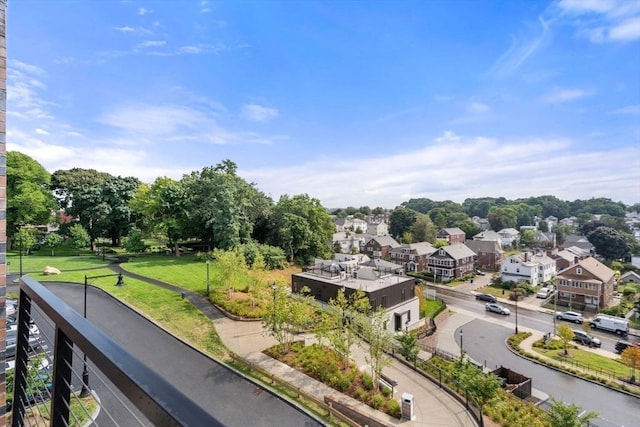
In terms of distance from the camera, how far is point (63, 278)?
2064 centimetres

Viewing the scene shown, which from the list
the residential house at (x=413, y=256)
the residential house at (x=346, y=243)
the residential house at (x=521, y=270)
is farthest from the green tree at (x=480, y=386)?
the residential house at (x=346, y=243)

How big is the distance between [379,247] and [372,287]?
30.6 m

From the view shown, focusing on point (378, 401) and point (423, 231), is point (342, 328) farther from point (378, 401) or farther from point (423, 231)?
point (423, 231)

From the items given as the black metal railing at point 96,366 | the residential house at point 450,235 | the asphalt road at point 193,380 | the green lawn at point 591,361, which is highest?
the black metal railing at point 96,366

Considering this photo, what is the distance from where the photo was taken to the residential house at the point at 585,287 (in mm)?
30703

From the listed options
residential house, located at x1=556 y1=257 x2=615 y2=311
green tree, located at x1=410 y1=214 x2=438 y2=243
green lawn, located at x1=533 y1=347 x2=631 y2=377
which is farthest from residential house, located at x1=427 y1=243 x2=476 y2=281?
green lawn, located at x1=533 y1=347 x2=631 y2=377

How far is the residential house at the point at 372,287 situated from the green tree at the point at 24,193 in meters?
23.1

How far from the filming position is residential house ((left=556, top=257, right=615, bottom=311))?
1209 inches

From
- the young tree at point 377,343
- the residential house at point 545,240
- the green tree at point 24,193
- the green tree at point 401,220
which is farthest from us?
the residential house at point 545,240

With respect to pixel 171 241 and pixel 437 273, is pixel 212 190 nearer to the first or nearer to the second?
pixel 171 241

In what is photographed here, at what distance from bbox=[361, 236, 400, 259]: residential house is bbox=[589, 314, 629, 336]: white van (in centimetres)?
2720

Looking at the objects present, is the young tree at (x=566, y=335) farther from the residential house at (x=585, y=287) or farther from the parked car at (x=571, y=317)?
the residential house at (x=585, y=287)

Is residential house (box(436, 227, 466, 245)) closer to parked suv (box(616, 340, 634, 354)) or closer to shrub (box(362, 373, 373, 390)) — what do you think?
parked suv (box(616, 340, 634, 354))

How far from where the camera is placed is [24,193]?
28109mm
